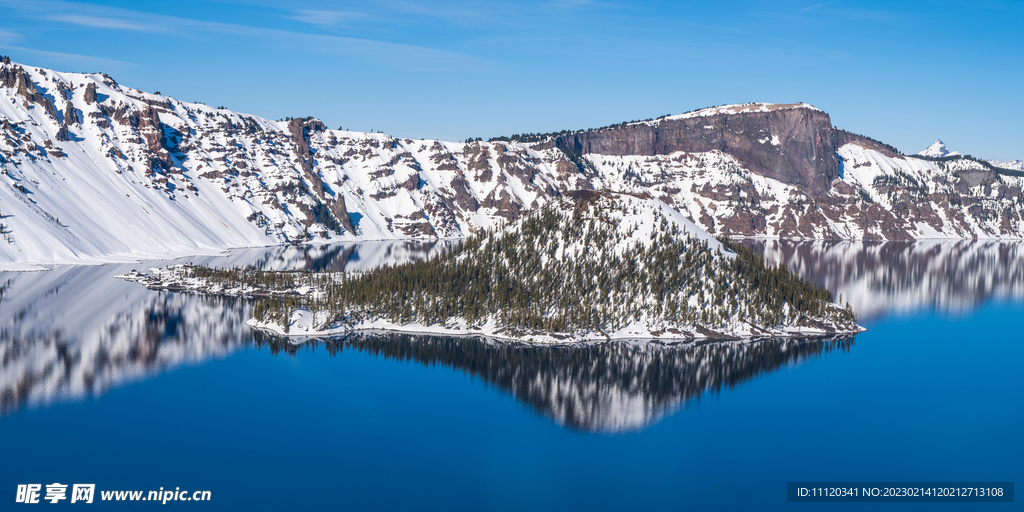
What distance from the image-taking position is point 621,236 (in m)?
184

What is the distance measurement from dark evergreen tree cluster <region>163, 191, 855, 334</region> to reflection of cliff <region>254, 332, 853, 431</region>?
1039 cm

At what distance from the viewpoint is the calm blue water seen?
79562 mm

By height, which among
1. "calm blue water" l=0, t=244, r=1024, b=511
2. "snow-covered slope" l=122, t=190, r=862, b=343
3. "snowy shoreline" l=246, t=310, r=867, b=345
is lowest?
"calm blue water" l=0, t=244, r=1024, b=511

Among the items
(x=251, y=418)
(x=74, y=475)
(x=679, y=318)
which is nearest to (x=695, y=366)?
(x=679, y=318)

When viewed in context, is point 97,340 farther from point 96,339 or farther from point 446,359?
point 446,359

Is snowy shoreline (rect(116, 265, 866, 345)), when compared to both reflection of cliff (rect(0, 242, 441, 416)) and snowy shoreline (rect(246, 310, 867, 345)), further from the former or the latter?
reflection of cliff (rect(0, 242, 441, 416))

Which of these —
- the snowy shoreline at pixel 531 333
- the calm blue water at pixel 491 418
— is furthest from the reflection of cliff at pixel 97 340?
the snowy shoreline at pixel 531 333

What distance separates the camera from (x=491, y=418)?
10244 centimetres

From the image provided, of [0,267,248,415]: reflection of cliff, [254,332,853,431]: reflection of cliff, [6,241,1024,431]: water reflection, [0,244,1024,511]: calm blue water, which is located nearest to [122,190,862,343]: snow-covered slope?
[254,332,853,431]: reflection of cliff

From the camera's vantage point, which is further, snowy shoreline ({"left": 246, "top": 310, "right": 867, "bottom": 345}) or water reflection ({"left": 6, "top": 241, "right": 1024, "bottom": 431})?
snowy shoreline ({"left": 246, "top": 310, "right": 867, "bottom": 345})

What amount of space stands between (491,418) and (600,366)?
1374 inches

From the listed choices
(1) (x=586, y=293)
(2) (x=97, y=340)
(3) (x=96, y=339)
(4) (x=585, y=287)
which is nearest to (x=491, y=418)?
(1) (x=586, y=293)

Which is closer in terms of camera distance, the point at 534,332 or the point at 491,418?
the point at 491,418

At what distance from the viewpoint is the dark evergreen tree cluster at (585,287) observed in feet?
530
